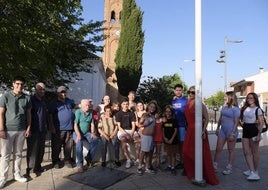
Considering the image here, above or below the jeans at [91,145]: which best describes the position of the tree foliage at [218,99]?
above

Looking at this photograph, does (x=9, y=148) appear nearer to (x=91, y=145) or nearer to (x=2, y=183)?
(x=2, y=183)

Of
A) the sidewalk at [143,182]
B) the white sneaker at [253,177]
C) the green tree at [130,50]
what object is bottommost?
the sidewalk at [143,182]

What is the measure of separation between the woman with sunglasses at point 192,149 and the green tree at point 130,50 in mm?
25445

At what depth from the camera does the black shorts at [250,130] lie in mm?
6914

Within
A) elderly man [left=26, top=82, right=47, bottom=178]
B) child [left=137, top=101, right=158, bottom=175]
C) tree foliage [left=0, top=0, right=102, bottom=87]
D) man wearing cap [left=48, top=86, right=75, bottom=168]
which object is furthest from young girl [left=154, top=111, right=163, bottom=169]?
tree foliage [left=0, top=0, right=102, bottom=87]

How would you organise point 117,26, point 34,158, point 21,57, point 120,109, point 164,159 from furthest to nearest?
point 117,26 → point 21,57 → point 164,159 → point 120,109 → point 34,158

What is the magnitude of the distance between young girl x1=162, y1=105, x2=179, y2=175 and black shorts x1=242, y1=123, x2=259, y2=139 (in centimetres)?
152

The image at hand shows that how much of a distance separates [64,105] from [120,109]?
139cm

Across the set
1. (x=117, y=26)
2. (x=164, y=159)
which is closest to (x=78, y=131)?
(x=164, y=159)

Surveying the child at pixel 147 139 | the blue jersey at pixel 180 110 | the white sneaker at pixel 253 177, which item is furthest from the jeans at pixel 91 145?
the white sneaker at pixel 253 177

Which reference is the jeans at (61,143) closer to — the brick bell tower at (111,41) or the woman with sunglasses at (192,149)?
the woman with sunglasses at (192,149)

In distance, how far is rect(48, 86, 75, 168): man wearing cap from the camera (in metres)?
7.54

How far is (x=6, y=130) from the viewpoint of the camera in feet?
19.9

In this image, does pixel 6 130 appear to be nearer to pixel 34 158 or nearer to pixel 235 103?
pixel 34 158
